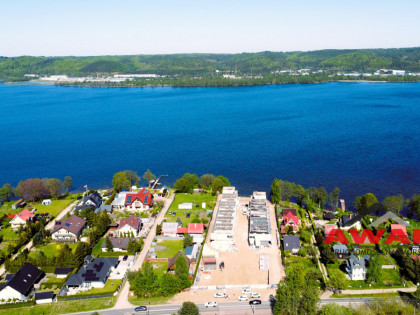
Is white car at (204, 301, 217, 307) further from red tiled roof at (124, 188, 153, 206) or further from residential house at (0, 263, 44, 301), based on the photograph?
red tiled roof at (124, 188, 153, 206)

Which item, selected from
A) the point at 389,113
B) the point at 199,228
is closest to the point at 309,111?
the point at 389,113

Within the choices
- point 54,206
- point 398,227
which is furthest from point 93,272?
point 398,227

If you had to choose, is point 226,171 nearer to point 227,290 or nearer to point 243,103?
point 227,290

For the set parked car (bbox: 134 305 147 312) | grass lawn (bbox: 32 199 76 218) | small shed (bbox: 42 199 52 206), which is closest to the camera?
parked car (bbox: 134 305 147 312)

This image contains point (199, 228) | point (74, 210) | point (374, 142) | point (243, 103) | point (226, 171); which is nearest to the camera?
point (199, 228)

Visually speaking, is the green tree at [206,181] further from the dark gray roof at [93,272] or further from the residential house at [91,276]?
the residential house at [91,276]

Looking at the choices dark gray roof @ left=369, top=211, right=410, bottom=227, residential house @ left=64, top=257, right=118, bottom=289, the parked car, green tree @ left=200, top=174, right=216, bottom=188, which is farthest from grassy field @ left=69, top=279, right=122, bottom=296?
dark gray roof @ left=369, top=211, right=410, bottom=227
